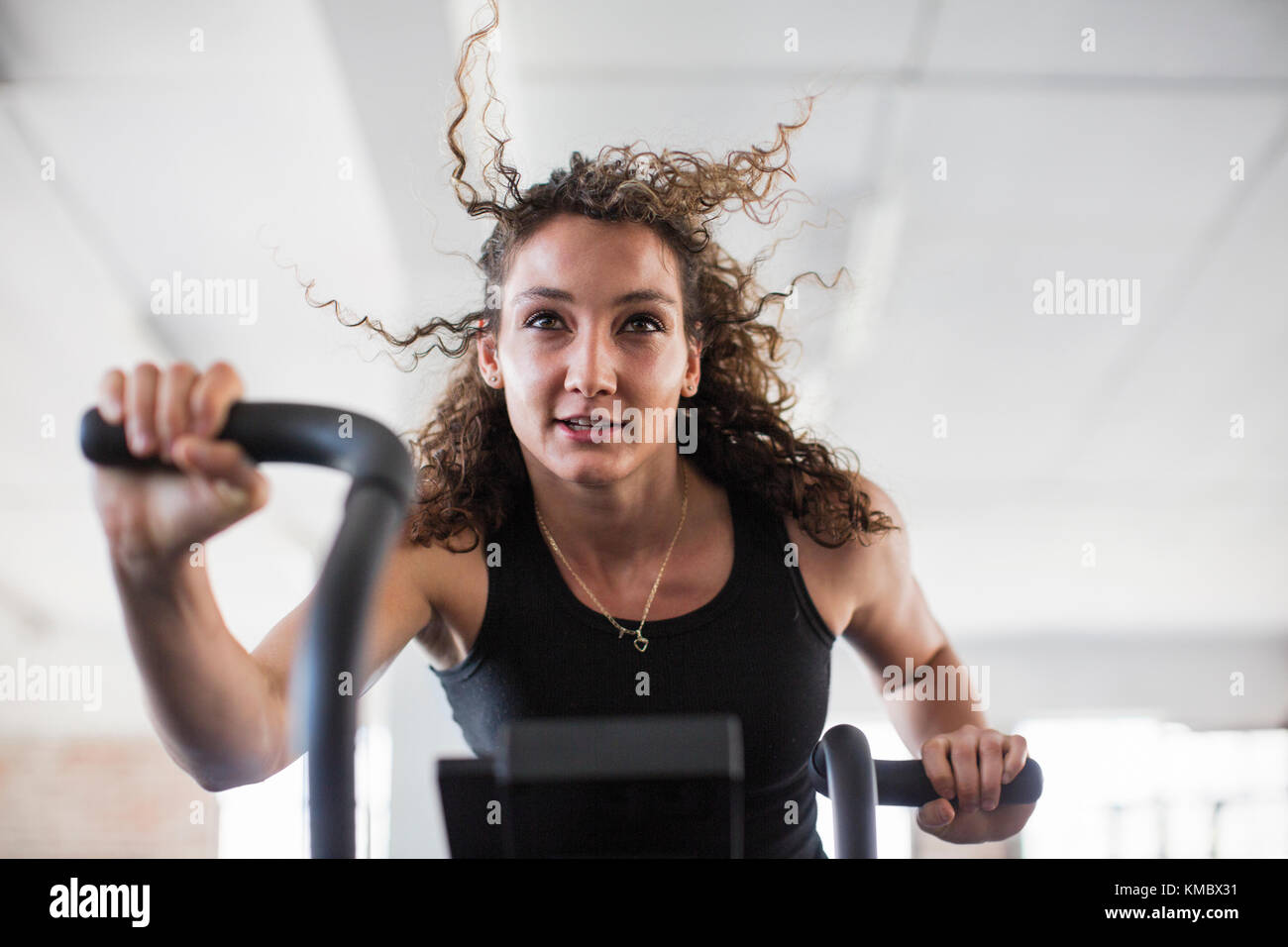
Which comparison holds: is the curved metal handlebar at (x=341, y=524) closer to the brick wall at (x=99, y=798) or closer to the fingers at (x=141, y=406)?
the fingers at (x=141, y=406)

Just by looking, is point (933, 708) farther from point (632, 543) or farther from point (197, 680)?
point (197, 680)

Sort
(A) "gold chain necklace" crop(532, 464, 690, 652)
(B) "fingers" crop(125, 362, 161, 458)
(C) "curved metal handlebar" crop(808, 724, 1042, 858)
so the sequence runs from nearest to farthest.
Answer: (B) "fingers" crop(125, 362, 161, 458)
(C) "curved metal handlebar" crop(808, 724, 1042, 858)
(A) "gold chain necklace" crop(532, 464, 690, 652)

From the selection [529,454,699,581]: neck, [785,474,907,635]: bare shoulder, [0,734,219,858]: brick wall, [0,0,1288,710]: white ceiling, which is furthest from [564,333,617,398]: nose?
[0,734,219,858]: brick wall

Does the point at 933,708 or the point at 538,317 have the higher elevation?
the point at 538,317

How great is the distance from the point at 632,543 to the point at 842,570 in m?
0.18

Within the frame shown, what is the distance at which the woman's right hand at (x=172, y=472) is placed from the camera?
1.21 ft

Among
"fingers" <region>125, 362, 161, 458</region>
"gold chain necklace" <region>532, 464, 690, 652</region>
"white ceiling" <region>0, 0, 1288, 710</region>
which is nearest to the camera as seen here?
"fingers" <region>125, 362, 161, 458</region>

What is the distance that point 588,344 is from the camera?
0.73 meters

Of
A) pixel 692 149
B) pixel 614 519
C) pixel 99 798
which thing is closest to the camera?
Result: pixel 614 519

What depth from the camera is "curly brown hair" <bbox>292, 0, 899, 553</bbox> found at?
2.69ft

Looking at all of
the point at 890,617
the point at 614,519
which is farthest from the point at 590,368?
the point at 890,617

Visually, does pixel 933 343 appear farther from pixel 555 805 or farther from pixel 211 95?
pixel 555 805

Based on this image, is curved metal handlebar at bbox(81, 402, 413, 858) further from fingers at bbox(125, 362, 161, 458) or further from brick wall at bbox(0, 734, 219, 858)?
brick wall at bbox(0, 734, 219, 858)
